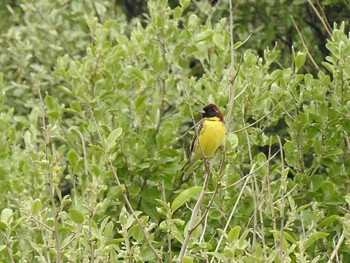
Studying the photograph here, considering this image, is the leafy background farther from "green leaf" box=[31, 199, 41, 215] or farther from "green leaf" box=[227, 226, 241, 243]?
"green leaf" box=[227, 226, 241, 243]

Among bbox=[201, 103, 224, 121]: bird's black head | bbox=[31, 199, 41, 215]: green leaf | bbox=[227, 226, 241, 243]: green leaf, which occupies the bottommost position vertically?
bbox=[201, 103, 224, 121]: bird's black head

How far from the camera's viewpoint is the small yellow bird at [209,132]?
217 inches

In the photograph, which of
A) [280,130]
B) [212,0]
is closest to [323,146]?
[280,130]

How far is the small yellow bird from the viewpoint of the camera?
5512 millimetres

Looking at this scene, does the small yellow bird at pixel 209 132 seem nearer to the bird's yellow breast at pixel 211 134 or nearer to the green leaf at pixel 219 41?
the bird's yellow breast at pixel 211 134

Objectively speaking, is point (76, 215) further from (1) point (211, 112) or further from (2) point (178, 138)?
(2) point (178, 138)

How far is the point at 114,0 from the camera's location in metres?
8.95

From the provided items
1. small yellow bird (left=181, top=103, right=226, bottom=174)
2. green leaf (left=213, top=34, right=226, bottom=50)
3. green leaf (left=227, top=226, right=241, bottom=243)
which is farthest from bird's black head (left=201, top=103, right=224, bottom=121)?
green leaf (left=227, top=226, right=241, bottom=243)

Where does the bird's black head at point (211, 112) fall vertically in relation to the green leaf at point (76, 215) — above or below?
below

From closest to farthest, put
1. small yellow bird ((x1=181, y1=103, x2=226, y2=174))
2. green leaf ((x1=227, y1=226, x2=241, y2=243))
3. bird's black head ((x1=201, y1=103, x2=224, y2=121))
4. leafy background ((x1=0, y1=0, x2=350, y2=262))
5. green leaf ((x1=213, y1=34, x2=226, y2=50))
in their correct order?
green leaf ((x1=227, y1=226, x2=241, y2=243)), leafy background ((x1=0, y1=0, x2=350, y2=262)), bird's black head ((x1=201, y1=103, x2=224, y2=121)), small yellow bird ((x1=181, y1=103, x2=226, y2=174)), green leaf ((x1=213, y1=34, x2=226, y2=50))

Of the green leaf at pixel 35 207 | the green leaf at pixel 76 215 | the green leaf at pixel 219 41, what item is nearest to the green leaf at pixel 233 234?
the green leaf at pixel 76 215

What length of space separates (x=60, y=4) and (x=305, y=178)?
409 centimetres

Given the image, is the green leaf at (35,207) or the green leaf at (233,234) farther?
the green leaf at (35,207)

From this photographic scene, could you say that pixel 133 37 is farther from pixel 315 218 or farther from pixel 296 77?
pixel 315 218
